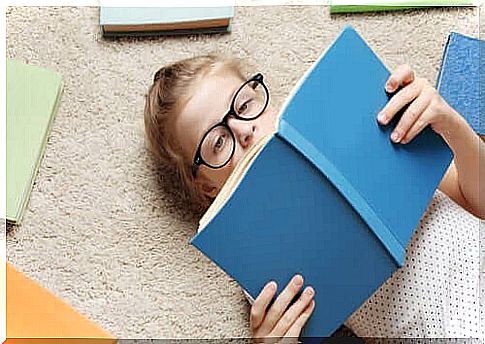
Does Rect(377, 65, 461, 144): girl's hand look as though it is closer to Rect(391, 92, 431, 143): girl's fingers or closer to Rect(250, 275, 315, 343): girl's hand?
Rect(391, 92, 431, 143): girl's fingers

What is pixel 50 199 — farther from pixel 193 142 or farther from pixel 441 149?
pixel 441 149

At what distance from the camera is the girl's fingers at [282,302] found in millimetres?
933

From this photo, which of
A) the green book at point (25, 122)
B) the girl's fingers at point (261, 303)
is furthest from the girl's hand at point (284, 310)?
the green book at point (25, 122)

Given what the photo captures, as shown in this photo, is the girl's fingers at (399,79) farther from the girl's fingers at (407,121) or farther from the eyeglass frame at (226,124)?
the eyeglass frame at (226,124)

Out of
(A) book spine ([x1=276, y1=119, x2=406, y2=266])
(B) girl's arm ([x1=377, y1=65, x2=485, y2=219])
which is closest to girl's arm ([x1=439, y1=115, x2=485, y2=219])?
(B) girl's arm ([x1=377, y1=65, x2=485, y2=219])

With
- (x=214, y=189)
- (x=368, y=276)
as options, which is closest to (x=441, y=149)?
(x=368, y=276)

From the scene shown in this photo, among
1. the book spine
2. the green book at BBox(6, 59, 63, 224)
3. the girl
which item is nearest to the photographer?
the book spine

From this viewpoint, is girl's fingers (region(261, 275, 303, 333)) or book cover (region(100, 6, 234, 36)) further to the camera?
book cover (region(100, 6, 234, 36))

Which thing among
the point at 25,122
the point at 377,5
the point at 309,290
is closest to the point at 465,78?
the point at 377,5

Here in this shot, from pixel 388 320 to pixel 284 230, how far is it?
0.18 meters

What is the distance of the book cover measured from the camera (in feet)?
3.67

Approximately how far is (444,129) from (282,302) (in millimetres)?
238

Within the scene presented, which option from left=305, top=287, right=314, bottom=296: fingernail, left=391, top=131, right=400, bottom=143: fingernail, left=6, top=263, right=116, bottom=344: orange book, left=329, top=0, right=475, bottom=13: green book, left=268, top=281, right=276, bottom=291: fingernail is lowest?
left=6, top=263, right=116, bottom=344: orange book

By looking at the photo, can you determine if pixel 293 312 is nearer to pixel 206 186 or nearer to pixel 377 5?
pixel 206 186
